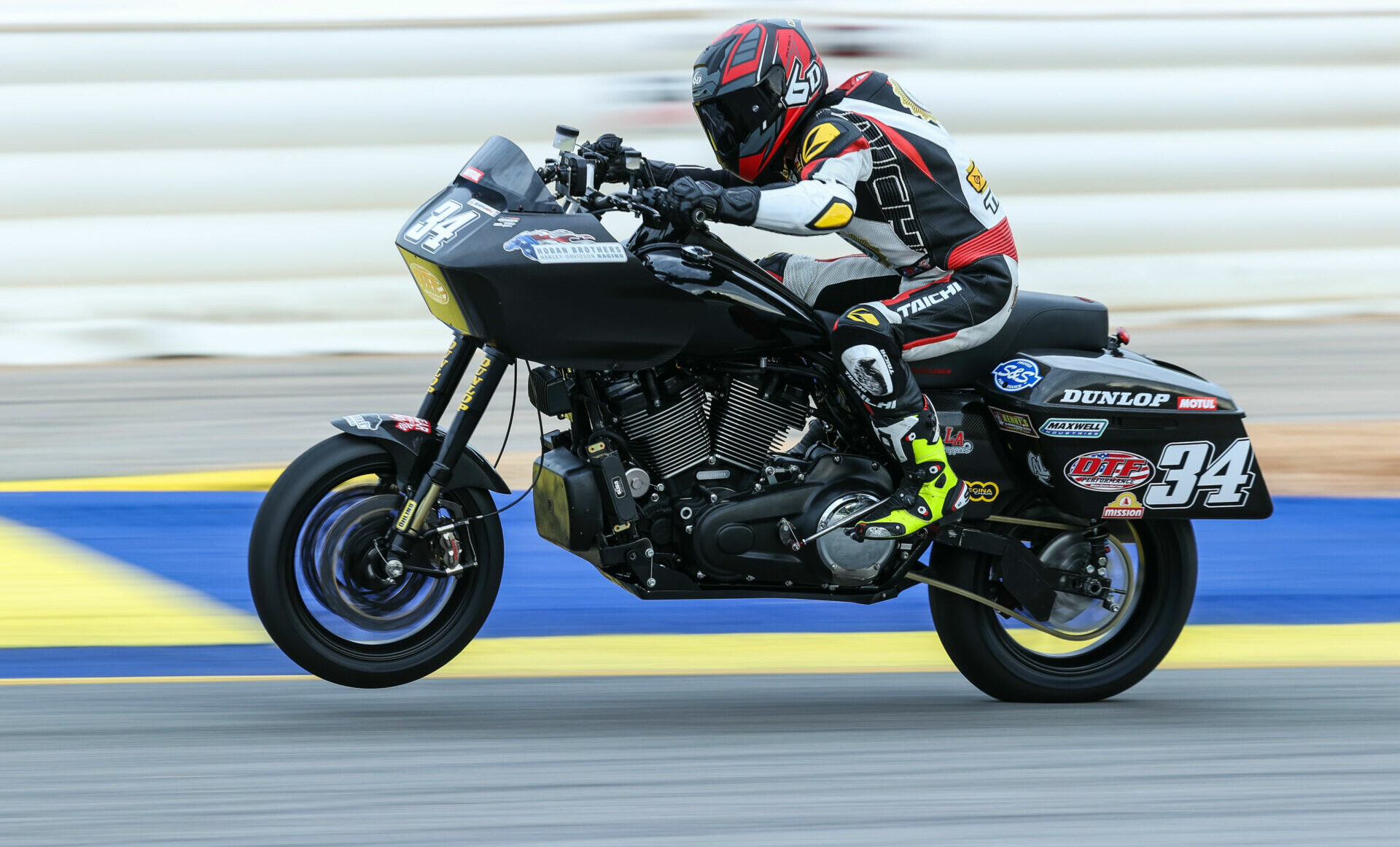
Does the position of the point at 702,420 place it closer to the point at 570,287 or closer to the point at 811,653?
the point at 570,287

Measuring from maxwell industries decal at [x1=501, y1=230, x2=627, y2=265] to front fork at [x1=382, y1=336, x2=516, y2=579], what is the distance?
29cm

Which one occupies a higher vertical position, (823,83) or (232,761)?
(823,83)

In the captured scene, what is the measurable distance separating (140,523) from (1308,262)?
945cm

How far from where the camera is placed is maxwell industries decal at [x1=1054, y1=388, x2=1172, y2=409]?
4.87m

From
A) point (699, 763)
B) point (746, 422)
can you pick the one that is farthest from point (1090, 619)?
point (699, 763)

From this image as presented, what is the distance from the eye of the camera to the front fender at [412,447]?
14.9 ft

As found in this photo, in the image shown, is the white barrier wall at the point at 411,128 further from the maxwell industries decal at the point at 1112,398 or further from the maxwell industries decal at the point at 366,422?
the maxwell industries decal at the point at 366,422

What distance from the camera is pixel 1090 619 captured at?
16.5 feet

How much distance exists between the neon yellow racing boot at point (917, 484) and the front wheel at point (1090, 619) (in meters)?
0.30

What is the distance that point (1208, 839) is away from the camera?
3697mm

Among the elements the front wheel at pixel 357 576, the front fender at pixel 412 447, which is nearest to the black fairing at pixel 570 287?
the front fender at pixel 412 447

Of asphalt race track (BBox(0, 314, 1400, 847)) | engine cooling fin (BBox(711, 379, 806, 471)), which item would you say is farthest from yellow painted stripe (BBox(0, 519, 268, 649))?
engine cooling fin (BBox(711, 379, 806, 471))

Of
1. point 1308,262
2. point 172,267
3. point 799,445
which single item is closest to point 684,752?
point 799,445

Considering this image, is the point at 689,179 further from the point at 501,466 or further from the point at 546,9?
the point at 546,9
